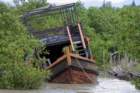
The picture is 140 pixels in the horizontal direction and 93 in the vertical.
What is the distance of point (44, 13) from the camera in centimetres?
3650

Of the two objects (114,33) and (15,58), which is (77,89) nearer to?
(15,58)

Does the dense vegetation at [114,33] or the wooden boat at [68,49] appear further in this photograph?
the wooden boat at [68,49]

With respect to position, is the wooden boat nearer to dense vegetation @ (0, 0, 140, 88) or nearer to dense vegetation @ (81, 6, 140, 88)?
dense vegetation @ (81, 6, 140, 88)

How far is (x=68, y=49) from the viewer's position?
113 ft

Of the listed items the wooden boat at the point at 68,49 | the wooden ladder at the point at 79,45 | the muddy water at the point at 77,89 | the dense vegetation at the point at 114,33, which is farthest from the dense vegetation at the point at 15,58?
the wooden ladder at the point at 79,45

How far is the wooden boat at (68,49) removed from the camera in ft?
111

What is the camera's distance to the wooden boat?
33938 mm

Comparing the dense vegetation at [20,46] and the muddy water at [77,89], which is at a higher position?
the dense vegetation at [20,46]

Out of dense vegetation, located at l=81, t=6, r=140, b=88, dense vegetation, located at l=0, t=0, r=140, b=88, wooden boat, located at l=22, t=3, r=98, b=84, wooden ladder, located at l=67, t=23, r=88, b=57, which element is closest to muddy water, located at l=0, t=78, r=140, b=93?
dense vegetation, located at l=0, t=0, r=140, b=88

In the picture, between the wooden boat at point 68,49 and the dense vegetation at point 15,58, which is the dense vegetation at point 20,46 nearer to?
the dense vegetation at point 15,58

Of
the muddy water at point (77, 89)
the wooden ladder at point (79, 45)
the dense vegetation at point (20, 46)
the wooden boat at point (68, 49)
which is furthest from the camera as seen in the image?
the wooden ladder at point (79, 45)

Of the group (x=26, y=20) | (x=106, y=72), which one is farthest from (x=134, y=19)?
(x=106, y=72)

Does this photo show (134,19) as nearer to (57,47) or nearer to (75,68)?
(75,68)

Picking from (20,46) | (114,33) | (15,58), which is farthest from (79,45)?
(114,33)
